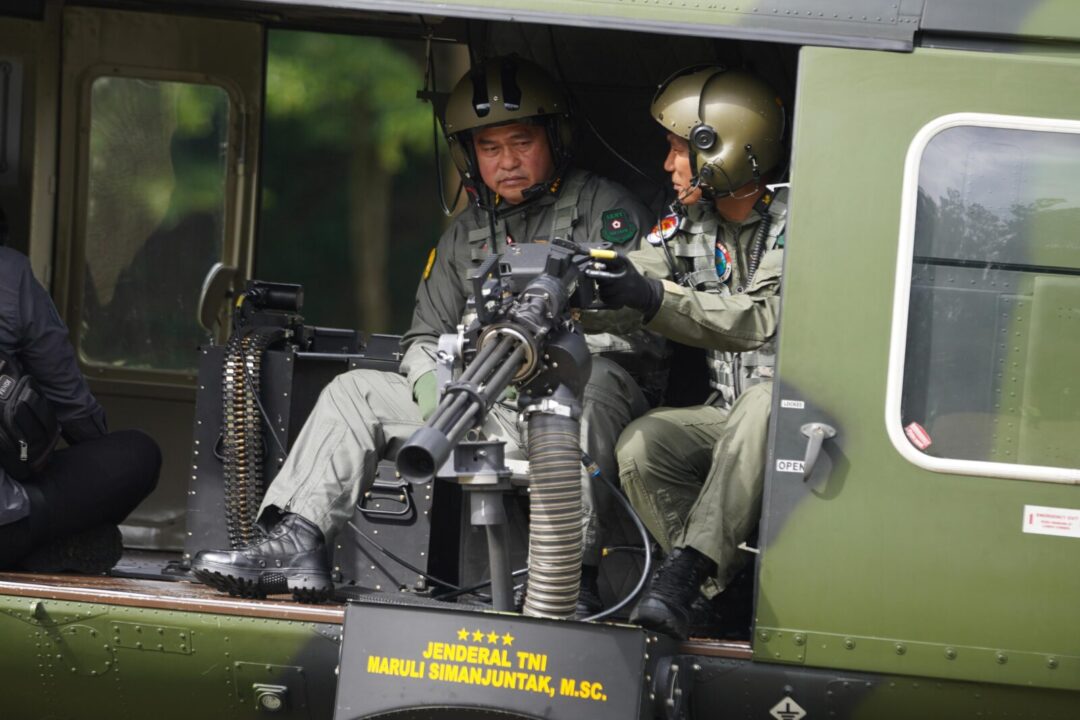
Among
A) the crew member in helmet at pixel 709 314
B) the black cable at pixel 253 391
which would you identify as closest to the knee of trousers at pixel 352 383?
the black cable at pixel 253 391

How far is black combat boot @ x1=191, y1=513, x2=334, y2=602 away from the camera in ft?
13.5

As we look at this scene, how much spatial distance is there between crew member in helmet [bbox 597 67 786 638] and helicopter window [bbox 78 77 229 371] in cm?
259

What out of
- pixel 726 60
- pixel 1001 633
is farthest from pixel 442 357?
pixel 726 60

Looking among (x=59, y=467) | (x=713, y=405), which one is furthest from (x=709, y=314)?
(x=59, y=467)

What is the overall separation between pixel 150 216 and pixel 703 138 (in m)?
3.01

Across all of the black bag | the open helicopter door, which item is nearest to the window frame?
the open helicopter door

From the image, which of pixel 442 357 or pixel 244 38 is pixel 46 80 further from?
pixel 442 357

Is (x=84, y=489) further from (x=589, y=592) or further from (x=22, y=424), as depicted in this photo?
(x=589, y=592)

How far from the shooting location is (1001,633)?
147 inches

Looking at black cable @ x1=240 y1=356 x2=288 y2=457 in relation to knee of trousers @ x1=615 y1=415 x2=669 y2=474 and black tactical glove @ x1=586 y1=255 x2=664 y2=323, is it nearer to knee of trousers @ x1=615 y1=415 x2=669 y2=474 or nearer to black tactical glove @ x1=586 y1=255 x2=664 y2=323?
knee of trousers @ x1=615 y1=415 x2=669 y2=474

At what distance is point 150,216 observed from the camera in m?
6.44

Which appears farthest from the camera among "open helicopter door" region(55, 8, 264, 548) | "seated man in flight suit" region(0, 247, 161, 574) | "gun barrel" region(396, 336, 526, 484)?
"open helicopter door" region(55, 8, 264, 548)

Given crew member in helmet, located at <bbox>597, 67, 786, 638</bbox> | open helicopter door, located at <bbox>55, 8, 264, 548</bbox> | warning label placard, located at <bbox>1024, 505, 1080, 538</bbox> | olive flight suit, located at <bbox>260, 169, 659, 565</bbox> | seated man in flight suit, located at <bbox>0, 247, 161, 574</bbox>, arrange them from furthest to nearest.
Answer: open helicopter door, located at <bbox>55, 8, 264, 548</bbox>
seated man in flight suit, located at <bbox>0, 247, 161, 574</bbox>
olive flight suit, located at <bbox>260, 169, 659, 565</bbox>
crew member in helmet, located at <bbox>597, 67, 786, 638</bbox>
warning label placard, located at <bbox>1024, 505, 1080, 538</bbox>

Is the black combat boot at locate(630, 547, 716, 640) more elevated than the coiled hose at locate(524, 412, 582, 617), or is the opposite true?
the coiled hose at locate(524, 412, 582, 617)
